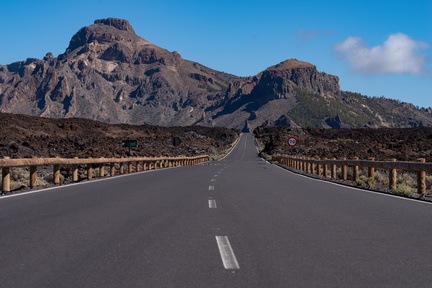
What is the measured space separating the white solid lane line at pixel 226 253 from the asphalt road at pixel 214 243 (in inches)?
0.5

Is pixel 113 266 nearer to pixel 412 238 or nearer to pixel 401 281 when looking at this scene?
pixel 401 281

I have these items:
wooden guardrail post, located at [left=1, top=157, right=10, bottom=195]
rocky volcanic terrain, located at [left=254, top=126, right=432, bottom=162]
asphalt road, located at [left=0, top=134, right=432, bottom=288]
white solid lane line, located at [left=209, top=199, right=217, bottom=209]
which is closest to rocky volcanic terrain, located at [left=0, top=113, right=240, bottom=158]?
rocky volcanic terrain, located at [left=254, top=126, right=432, bottom=162]

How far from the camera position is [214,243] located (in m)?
7.59

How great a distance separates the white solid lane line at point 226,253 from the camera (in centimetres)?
623

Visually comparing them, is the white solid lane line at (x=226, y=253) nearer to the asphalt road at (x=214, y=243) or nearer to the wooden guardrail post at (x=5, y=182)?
the asphalt road at (x=214, y=243)

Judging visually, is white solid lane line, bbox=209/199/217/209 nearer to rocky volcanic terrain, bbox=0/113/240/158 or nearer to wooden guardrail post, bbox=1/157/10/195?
wooden guardrail post, bbox=1/157/10/195

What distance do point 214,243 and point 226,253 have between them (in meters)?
0.73

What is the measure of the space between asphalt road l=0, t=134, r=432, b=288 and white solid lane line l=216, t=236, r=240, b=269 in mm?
13

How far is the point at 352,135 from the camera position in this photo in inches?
5103

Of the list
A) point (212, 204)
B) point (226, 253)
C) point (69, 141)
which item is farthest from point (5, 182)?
point (69, 141)

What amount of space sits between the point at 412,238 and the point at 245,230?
8.45ft

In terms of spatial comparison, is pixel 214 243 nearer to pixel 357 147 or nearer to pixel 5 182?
pixel 5 182

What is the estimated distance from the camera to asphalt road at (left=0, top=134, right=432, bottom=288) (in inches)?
224

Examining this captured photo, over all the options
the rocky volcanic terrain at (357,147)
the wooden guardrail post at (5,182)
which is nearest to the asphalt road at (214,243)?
the wooden guardrail post at (5,182)
